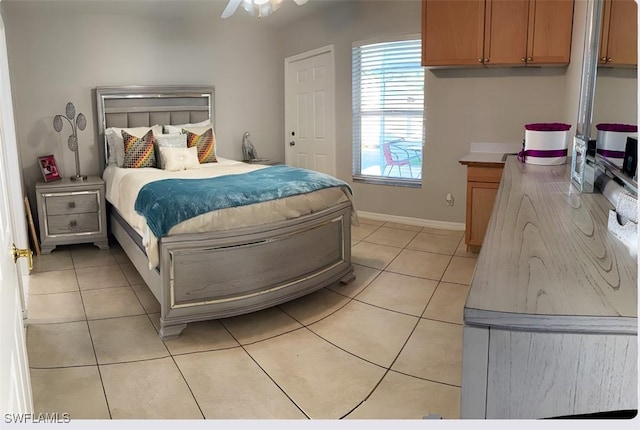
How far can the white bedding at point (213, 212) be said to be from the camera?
2.76 m

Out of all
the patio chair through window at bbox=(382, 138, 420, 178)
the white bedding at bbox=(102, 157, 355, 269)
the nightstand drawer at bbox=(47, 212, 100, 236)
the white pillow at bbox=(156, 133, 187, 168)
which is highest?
the white pillow at bbox=(156, 133, 187, 168)

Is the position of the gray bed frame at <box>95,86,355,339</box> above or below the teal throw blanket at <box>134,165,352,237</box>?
below

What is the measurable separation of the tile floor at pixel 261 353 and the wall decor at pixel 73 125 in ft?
3.93

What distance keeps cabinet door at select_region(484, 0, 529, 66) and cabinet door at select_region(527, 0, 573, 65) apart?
0.05 meters

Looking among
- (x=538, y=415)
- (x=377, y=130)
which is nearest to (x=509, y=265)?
(x=538, y=415)

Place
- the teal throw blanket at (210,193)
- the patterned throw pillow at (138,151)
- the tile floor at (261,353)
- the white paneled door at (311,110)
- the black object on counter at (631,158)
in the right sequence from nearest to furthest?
the black object on counter at (631,158), the tile floor at (261,353), the teal throw blanket at (210,193), the patterned throw pillow at (138,151), the white paneled door at (311,110)

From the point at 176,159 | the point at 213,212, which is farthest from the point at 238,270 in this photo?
the point at 176,159

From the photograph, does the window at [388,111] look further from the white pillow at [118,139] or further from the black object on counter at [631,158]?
the black object on counter at [631,158]

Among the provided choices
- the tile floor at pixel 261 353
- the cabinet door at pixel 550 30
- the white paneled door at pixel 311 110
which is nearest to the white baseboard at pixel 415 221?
the white paneled door at pixel 311 110

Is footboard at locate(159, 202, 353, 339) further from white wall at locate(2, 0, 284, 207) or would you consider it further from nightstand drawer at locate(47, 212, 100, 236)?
white wall at locate(2, 0, 284, 207)

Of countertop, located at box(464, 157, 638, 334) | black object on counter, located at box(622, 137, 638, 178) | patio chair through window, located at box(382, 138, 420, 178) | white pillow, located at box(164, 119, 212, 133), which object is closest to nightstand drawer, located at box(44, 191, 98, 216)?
white pillow, located at box(164, 119, 212, 133)

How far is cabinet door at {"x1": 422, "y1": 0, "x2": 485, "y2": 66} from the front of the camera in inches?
164

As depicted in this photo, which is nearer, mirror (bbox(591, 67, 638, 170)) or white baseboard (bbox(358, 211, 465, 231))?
mirror (bbox(591, 67, 638, 170))

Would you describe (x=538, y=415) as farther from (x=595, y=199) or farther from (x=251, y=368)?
(x=251, y=368)
